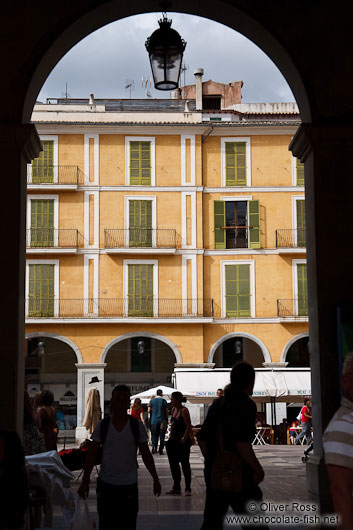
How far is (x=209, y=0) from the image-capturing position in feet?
25.7

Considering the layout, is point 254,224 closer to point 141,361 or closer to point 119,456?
point 141,361

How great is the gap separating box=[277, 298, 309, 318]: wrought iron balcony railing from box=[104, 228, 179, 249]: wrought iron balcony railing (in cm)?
525

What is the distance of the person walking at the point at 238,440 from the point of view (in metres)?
5.55

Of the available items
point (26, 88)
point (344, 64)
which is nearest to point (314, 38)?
point (344, 64)

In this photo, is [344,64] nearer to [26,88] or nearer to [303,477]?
[26,88]

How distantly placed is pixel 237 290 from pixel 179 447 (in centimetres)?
2391

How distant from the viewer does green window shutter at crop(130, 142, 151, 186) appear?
36344 millimetres

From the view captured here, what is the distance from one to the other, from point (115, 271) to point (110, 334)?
8.94 ft

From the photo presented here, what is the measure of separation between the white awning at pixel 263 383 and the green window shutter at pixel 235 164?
11269 millimetres

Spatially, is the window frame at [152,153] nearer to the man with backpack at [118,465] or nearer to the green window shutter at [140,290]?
the green window shutter at [140,290]

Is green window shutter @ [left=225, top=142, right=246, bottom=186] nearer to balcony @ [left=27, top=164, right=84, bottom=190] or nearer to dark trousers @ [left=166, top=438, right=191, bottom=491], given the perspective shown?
balcony @ [left=27, top=164, right=84, bottom=190]

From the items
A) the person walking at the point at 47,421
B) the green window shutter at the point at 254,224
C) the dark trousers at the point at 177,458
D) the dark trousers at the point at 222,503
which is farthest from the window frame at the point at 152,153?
the dark trousers at the point at 222,503

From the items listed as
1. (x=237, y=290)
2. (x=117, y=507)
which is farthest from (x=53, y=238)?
(x=117, y=507)

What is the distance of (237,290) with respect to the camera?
117 feet
